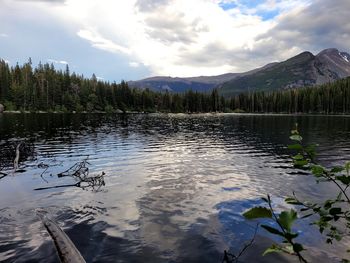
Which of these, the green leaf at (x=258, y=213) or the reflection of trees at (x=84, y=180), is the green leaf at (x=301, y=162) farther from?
the reflection of trees at (x=84, y=180)

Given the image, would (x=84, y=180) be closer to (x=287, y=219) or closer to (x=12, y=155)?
(x=12, y=155)

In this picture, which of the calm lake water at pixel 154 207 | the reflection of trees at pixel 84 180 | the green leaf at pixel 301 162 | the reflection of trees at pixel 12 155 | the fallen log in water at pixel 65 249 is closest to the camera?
the green leaf at pixel 301 162

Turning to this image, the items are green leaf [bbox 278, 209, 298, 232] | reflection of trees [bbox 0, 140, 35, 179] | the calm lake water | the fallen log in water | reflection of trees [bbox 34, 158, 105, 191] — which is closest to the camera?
green leaf [bbox 278, 209, 298, 232]

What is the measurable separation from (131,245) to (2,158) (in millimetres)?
27159

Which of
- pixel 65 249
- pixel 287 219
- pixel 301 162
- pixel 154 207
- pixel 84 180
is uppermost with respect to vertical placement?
pixel 301 162

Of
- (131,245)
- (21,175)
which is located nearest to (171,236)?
(131,245)

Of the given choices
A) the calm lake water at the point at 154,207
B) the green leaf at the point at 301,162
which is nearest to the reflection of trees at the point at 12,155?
the calm lake water at the point at 154,207

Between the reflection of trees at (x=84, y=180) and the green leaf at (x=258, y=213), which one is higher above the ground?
the green leaf at (x=258, y=213)

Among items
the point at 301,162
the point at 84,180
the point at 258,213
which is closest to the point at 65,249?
the point at 301,162

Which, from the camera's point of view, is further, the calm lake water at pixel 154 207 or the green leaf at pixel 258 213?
the calm lake water at pixel 154 207

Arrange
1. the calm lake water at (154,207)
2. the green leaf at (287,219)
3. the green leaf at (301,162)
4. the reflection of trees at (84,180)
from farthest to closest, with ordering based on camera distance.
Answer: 1. the reflection of trees at (84,180)
2. the calm lake water at (154,207)
3. the green leaf at (301,162)
4. the green leaf at (287,219)

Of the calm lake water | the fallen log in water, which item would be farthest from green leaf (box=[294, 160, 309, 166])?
the calm lake water

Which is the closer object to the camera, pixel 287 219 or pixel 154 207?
pixel 287 219

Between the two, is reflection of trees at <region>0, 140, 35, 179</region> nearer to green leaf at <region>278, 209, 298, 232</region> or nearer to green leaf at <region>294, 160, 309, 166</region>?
green leaf at <region>294, 160, 309, 166</region>
